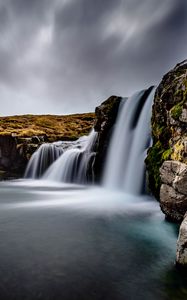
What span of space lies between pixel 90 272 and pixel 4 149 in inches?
1033

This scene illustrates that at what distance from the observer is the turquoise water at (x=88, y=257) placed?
3.95 metres

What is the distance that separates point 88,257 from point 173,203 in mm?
3082

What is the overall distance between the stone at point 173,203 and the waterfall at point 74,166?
1210 cm

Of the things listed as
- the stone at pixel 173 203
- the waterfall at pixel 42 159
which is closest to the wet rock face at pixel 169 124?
the stone at pixel 173 203

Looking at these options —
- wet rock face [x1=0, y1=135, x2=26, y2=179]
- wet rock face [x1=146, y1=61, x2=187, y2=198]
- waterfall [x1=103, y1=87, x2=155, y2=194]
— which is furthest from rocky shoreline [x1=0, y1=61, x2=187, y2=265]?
wet rock face [x1=0, y1=135, x2=26, y2=179]

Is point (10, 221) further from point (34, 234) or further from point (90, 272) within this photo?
point (90, 272)

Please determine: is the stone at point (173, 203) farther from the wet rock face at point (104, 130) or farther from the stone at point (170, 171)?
the wet rock face at point (104, 130)

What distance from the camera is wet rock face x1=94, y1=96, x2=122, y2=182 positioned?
63.4 feet

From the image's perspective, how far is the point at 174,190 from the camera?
681 cm

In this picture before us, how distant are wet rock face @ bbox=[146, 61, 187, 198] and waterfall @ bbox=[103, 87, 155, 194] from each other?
354cm

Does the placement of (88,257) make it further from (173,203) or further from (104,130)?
(104,130)

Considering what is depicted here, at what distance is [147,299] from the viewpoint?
3.74 m

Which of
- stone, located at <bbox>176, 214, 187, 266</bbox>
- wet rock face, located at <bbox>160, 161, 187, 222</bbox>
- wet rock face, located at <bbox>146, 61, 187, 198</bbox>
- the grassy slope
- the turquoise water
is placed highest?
the grassy slope

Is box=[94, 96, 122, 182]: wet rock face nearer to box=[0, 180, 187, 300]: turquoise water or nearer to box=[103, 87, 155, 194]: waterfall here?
box=[103, 87, 155, 194]: waterfall
